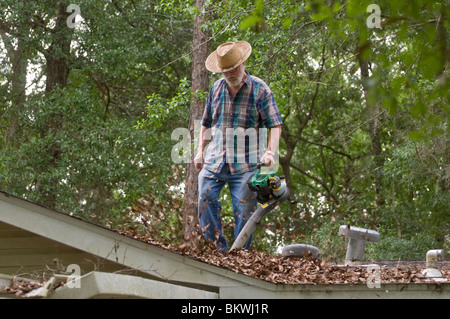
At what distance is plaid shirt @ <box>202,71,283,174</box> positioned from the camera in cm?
637

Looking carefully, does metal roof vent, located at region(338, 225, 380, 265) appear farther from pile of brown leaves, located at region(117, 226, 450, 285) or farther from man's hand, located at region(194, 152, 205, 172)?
man's hand, located at region(194, 152, 205, 172)

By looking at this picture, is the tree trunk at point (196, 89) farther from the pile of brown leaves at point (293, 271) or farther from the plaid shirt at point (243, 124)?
the pile of brown leaves at point (293, 271)

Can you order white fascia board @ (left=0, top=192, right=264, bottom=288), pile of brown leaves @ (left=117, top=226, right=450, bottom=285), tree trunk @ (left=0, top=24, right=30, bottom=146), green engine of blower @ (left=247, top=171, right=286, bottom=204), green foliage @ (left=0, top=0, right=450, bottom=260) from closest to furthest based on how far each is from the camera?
white fascia board @ (left=0, top=192, right=264, bottom=288), pile of brown leaves @ (left=117, top=226, right=450, bottom=285), green engine of blower @ (left=247, top=171, right=286, bottom=204), green foliage @ (left=0, top=0, right=450, bottom=260), tree trunk @ (left=0, top=24, right=30, bottom=146)

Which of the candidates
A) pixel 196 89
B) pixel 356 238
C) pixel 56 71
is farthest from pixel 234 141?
pixel 56 71

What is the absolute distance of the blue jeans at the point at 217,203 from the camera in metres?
6.24

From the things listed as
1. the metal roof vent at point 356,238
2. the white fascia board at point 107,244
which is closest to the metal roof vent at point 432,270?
the metal roof vent at point 356,238

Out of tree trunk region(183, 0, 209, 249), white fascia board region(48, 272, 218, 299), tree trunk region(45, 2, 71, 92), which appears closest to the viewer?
white fascia board region(48, 272, 218, 299)

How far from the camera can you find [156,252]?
4.88 metres

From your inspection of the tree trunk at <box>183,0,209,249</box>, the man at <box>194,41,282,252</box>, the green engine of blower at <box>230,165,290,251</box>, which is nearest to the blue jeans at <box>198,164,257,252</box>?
the man at <box>194,41,282,252</box>

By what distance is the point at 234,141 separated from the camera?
6.40 m

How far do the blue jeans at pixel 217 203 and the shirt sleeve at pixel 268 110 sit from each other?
0.50 metres

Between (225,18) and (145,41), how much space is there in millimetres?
5108
